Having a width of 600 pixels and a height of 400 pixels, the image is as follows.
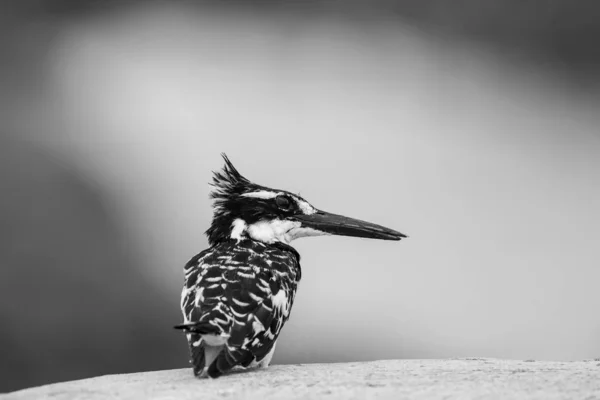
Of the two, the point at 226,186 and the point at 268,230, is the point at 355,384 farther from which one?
the point at 226,186

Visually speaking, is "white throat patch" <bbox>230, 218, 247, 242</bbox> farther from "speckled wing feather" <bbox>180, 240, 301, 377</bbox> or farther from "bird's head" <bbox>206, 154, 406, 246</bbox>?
"speckled wing feather" <bbox>180, 240, 301, 377</bbox>

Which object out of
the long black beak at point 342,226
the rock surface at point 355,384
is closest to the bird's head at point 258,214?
the long black beak at point 342,226

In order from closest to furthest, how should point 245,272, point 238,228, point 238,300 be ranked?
point 238,300 < point 245,272 < point 238,228

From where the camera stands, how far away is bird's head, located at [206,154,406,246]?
6246 millimetres

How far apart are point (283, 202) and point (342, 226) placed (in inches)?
23.0

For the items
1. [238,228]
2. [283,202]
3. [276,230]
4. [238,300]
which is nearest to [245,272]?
[238,300]

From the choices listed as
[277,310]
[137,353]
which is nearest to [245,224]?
[277,310]

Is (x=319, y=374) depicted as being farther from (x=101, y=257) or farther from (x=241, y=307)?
(x=101, y=257)

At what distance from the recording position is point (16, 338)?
1141 cm

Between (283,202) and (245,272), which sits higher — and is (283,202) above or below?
above

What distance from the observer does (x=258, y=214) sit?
6.26 meters

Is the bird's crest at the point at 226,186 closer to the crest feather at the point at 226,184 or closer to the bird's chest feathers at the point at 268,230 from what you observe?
the crest feather at the point at 226,184

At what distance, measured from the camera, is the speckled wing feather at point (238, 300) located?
4.67m

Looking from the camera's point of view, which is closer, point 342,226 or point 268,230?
point 268,230
